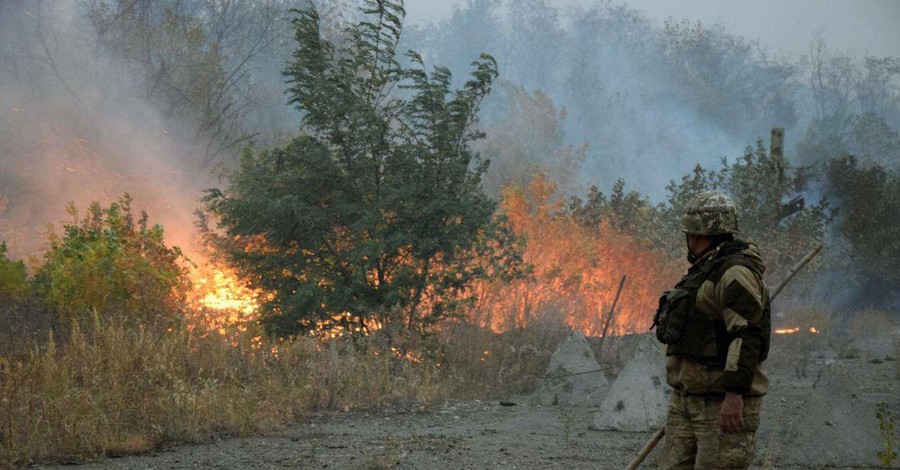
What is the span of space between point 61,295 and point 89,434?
240 inches

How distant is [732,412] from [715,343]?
14.6 inches

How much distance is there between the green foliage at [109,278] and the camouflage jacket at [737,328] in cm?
1007

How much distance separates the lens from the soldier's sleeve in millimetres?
5051

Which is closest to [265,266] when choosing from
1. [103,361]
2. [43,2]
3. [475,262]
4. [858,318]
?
[475,262]

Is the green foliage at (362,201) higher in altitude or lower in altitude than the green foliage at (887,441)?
higher

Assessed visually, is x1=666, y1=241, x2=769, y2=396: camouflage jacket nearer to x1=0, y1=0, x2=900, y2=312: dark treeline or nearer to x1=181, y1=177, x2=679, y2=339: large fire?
x1=181, y1=177, x2=679, y2=339: large fire

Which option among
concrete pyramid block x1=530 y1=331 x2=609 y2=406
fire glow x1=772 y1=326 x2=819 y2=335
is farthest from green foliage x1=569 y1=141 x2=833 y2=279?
concrete pyramid block x1=530 y1=331 x2=609 y2=406

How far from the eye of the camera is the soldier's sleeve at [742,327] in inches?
199

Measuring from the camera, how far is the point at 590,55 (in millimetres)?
96938

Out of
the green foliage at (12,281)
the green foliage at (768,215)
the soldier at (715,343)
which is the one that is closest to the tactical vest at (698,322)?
the soldier at (715,343)

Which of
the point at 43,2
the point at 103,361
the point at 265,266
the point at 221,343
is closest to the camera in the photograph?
the point at 103,361

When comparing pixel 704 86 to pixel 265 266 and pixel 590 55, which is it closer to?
pixel 590 55

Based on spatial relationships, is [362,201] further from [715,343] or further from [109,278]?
[715,343]

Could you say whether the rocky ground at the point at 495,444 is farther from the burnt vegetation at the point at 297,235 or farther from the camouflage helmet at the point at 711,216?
the camouflage helmet at the point at 711,216
